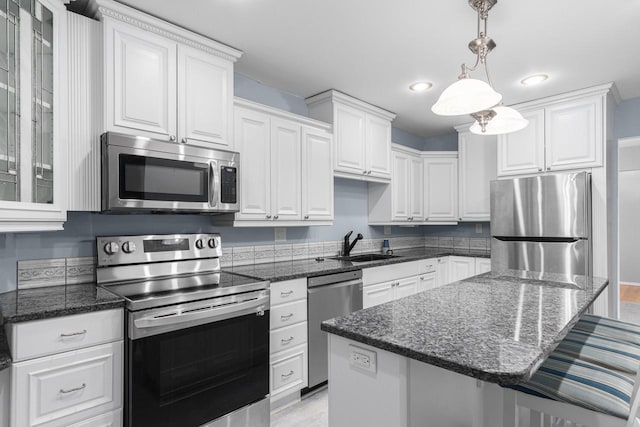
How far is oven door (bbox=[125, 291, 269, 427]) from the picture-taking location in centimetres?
170

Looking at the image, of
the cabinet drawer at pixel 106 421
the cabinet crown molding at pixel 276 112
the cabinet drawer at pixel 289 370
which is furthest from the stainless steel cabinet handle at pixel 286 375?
the cabinet crown molding at pixel 276 112

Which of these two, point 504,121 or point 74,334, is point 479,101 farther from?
point 74,334

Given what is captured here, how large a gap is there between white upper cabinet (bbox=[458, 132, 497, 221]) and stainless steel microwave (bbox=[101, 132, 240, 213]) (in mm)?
2980

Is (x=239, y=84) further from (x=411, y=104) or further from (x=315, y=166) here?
(x=411, y=104)

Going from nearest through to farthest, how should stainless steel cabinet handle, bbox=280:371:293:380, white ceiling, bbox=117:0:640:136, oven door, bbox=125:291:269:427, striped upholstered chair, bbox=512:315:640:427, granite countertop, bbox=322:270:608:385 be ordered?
granite countertop, bbox=322:270:608:385, striped upholstered chair, bbox=512:315:640:427, oven door, bbox=125:291:269:427, white ceiling, bbox=117:0:640:136, stainless steel cabinet handle, bbox=280:371:293:380

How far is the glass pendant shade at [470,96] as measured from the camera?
1527mm

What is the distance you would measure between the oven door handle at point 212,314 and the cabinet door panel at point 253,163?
69 centimetres

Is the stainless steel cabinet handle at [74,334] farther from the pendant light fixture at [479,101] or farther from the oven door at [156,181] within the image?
the pendant light fixture at [479,101]

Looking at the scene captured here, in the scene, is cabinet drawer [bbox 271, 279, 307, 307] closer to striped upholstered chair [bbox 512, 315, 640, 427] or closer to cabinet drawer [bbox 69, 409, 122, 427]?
cabinet drawer [bbox 69, 409, 122, 427]

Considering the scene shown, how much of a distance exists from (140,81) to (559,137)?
3577 millimetres

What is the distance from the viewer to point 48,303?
160 cm

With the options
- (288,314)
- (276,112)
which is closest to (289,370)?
(288,314)

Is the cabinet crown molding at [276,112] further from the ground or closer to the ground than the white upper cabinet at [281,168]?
further from the ground

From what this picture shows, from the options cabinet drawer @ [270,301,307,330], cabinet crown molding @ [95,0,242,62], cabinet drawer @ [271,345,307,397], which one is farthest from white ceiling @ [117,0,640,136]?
cabinet drawer @ [271,345,307,397]
